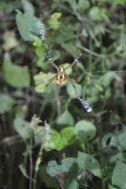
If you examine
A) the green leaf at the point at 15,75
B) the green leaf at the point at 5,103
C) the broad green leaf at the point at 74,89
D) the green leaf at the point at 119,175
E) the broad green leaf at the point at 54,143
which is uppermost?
the green leaf at the point at 15,75

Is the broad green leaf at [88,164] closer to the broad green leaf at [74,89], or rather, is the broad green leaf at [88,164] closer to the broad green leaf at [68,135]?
the broad green leaf at [68,135]

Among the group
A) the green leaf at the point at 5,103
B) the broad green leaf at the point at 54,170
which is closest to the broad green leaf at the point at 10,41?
the green leaf at the point at 5,103

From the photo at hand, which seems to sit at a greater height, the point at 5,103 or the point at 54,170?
the point at 5,103

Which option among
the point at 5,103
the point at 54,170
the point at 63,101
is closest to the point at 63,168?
the point at 54,170

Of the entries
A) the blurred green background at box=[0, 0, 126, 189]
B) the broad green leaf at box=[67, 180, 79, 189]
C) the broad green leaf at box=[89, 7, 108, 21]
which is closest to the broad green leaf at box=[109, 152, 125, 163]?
the blurred green background at box=[0, 0, 126, 189]

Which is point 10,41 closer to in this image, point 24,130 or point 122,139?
point 24,130

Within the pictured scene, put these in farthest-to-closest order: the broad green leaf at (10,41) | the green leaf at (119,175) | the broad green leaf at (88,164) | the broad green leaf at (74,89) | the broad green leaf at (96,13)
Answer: the broad green leaf at (10,41) < the broad green leaf at (96,13) < the broad green leaf at (74,89) < the broad green leaf at (88,164) < the green leaf at (119,175)

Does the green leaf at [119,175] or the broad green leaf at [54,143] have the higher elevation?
the broad green leaf at [54,143]

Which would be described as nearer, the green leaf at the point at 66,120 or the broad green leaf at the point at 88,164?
the broad green leaf at the point at 88,164
